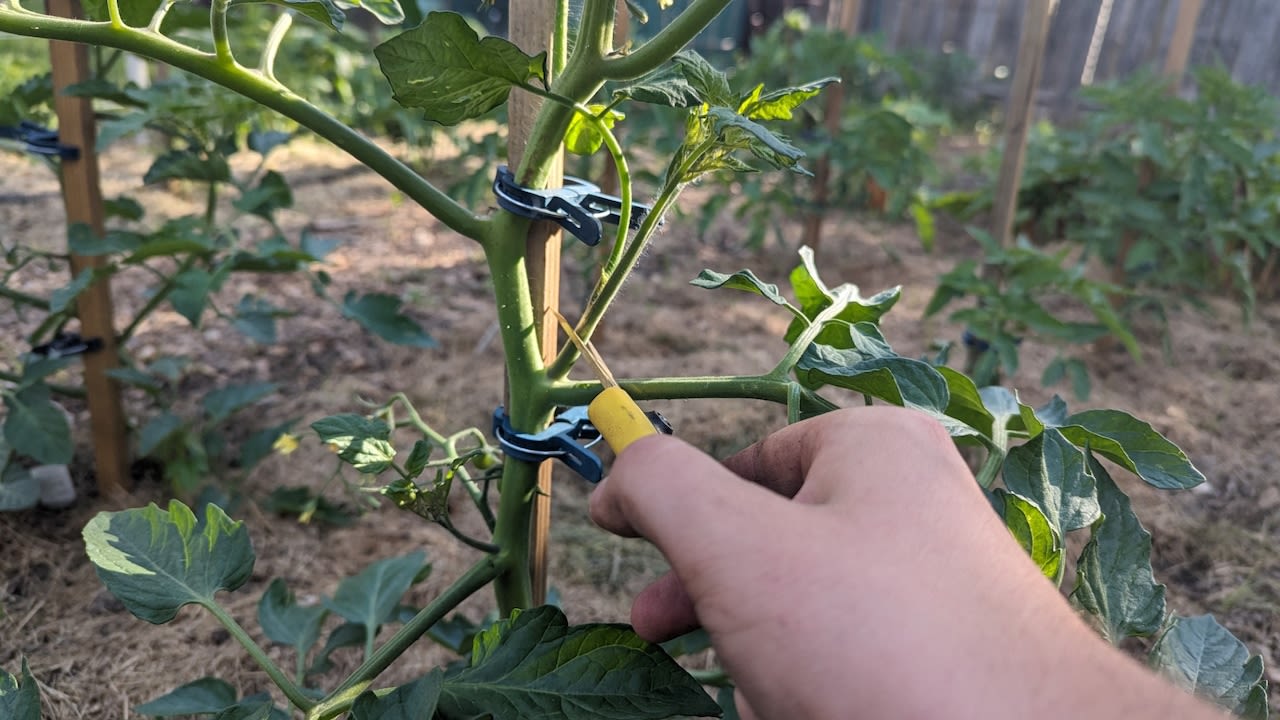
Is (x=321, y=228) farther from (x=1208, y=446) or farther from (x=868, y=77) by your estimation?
(x=1208, y=446)

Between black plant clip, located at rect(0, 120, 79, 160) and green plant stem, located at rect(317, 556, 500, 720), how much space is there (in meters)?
1.38

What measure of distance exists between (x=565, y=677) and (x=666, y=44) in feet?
1.86

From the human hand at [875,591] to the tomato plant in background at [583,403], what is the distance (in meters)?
0.14

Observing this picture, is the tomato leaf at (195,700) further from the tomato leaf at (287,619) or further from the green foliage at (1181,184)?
the green foliage at (1181,184)

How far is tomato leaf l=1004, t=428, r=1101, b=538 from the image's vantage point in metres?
0.76

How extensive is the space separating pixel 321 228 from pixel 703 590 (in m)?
3.75

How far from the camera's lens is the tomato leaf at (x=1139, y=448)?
0.77 metres

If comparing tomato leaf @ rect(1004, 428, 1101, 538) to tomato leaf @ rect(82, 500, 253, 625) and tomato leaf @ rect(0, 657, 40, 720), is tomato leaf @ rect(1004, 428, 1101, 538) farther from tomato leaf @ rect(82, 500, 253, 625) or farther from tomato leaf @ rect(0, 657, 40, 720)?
tomato leaf @ rect(0, 657, 40, 720)

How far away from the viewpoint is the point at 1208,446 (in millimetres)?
2684

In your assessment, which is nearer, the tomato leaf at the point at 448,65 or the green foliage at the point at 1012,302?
the tomato leaf at the point at 448,65

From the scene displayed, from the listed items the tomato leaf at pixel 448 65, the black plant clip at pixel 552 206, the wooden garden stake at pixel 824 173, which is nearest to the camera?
the tomato leaf at pixel 448 65

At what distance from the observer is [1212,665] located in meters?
0.79

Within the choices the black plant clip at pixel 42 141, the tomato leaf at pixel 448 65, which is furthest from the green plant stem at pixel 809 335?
the black plant clip at pixel 42 141

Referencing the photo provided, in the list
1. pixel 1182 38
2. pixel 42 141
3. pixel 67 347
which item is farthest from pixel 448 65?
pixel 1182 38
